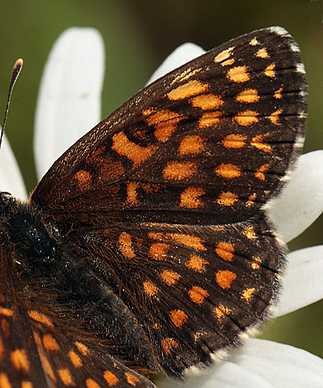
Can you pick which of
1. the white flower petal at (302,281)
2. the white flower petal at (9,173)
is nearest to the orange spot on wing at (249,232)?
the white flower petal at (302,281)

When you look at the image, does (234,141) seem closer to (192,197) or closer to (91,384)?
(192,197)

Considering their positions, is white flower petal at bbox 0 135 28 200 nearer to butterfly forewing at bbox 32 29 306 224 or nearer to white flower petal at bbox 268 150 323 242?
butterfly forewing at bbox 32 29 306 224

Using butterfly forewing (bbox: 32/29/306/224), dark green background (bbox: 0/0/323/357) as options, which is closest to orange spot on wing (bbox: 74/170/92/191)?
butterfly forewing (bbox: 32/29/306/224)

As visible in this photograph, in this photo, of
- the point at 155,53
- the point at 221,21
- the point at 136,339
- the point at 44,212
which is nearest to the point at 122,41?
the point at 155,53

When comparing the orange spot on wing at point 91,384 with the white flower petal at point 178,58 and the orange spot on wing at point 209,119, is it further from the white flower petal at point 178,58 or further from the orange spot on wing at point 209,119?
the white flower petal at point 178,58

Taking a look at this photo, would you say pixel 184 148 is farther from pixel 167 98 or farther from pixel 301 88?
pixel 301 88

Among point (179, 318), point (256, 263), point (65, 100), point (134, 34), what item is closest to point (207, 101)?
point (256, 263)
